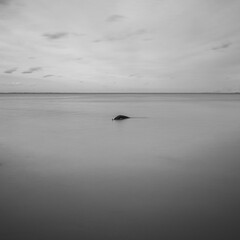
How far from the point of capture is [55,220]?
5.32m

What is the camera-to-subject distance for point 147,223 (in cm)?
521

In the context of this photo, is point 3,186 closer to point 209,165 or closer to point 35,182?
point 35,182

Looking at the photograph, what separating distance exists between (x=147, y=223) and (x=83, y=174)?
3892 mm

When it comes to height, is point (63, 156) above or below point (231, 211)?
below

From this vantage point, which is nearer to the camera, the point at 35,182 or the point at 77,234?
the point at 77,234

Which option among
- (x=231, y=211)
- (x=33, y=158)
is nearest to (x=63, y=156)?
(x=33, y=158)

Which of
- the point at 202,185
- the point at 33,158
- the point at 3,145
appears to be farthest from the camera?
the point at 3,145

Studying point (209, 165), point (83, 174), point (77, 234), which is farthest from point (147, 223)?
point (209, 165)

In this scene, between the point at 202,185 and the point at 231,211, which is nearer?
the point at 231,211

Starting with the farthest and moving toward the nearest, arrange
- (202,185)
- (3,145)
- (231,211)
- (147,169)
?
1. (3,145)
2. (147,169)
3. (202,185)
4. (231,211)

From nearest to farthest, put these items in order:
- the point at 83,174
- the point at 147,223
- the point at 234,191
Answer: the point at 147,223
the point at 234,191
the point at 83,174

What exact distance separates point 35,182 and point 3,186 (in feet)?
3.08

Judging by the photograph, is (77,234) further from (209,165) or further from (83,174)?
(209,165)

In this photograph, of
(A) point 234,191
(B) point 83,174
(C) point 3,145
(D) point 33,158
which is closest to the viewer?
(A) point 234,191
